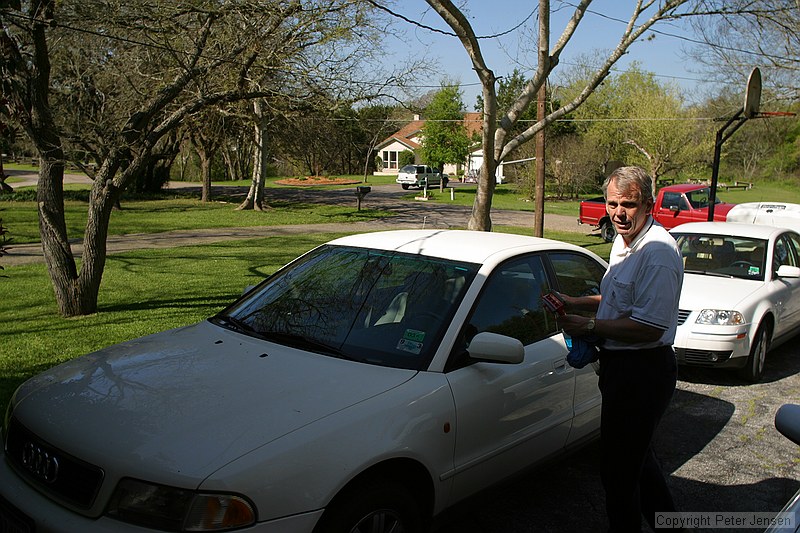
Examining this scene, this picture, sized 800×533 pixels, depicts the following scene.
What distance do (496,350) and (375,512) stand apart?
3.18ft

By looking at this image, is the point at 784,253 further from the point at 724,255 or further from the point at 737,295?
the point at 737,295

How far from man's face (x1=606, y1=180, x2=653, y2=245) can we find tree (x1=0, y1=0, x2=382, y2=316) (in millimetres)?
6455

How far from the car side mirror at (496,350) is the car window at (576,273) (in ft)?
3.74

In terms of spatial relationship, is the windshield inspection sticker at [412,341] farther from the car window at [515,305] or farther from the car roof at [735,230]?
the car roof at [735,230]

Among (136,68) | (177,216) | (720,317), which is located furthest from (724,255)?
(177,216)

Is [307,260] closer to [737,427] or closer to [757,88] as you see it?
[737,427]

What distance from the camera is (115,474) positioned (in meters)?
2.57

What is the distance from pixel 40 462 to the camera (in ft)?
9.32

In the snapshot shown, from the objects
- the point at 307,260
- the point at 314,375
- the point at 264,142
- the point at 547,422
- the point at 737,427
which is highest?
the point at 264,142

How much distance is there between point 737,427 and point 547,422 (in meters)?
2.61

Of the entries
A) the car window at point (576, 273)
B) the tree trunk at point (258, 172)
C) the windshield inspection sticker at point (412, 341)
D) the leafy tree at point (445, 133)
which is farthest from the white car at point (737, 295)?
the leafy tree at point (445, 133)

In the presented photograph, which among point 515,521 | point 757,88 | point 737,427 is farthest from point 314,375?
point 757,88

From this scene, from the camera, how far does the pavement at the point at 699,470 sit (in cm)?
397

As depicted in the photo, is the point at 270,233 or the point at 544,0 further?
the point at 270,233
